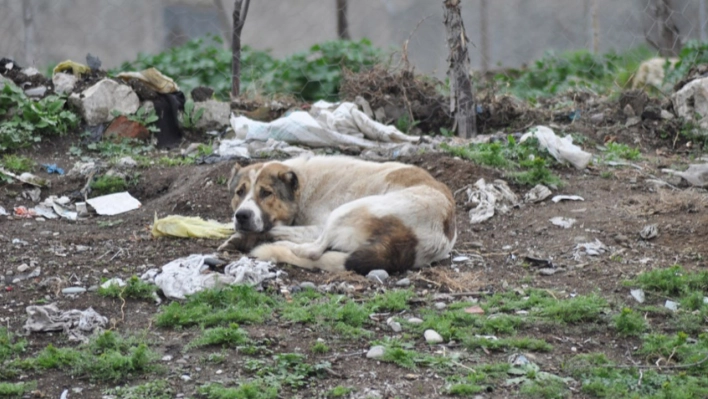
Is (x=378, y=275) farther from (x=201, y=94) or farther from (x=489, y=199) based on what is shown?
(x=201, y=94)

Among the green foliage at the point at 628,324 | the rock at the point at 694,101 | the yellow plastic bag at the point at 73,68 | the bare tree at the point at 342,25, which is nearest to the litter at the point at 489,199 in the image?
the green foliage at the point at 628,324

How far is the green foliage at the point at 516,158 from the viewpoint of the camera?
29.0 ft

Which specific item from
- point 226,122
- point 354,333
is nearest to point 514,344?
point 354,333

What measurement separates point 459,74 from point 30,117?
16.1ft

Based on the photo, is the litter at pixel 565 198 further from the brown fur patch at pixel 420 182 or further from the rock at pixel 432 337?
the rock at pixel 432 337

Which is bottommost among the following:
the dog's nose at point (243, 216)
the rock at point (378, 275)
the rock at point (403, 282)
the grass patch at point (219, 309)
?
the rock at point (403, 282)

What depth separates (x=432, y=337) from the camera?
5121mm

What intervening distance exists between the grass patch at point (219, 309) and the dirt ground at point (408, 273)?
0.34ft

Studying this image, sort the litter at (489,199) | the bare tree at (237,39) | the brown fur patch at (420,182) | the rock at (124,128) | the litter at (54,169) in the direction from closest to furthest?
the brown fur patch at (420,182), the litter at (489,199), the litter at (54,169), the rock at (124,128), the bare tree at (237,39)

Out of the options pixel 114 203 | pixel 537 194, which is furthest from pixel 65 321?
pixel 537 194

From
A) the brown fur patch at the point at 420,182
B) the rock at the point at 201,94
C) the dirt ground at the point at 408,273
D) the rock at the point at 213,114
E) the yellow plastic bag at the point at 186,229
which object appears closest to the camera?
the dirt ground at the point at 408,273

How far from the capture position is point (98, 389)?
437 cm

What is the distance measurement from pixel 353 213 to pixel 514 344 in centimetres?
181

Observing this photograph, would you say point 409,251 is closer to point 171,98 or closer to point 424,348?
point 424,348
